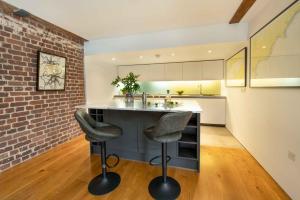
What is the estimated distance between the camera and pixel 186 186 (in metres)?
1.88

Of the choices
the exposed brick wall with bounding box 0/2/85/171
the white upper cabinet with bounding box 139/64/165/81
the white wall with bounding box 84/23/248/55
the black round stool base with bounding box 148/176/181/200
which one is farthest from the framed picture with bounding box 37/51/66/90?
the white upper cabinet with bounding box 139/64/165/81

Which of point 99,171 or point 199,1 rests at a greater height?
point 199,1

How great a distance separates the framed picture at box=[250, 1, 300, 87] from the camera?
1552mm

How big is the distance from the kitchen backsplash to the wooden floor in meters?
2.57

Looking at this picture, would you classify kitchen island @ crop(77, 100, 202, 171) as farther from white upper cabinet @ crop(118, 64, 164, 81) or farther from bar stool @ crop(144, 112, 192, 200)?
white upper cabinet @ crop(118, 64, 164, 81)

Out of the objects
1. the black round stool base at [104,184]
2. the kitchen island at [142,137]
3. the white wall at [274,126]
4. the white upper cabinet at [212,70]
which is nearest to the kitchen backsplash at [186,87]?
the white upper cabinet at [212,70]

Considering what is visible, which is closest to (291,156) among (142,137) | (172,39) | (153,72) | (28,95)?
(142,137)

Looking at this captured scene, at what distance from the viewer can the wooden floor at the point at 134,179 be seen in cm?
174

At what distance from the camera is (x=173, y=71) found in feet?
16.1

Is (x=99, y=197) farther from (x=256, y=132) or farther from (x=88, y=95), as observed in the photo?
(x=88, y=95)

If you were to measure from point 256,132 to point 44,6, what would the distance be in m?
3.66

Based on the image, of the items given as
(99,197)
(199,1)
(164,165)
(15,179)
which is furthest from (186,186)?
(199,1)

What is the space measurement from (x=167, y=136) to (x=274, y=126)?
4.57 ft

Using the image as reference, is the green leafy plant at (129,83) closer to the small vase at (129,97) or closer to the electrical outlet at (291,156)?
the small vase at (129,97)
